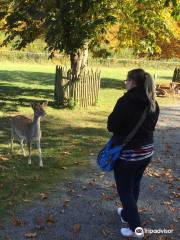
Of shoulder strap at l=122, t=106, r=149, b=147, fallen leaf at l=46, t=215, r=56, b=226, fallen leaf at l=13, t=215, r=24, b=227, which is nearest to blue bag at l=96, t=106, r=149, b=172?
shoulder strap at l=122, t=106, r=149, b=147

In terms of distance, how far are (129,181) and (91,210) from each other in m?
1.61

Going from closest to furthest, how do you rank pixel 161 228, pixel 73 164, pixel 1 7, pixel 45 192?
pixel 161 228, pixel 45 192, pixel 73 164, pixel 1 7

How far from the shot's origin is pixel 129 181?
607cm

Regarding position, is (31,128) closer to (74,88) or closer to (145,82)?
(145,82)

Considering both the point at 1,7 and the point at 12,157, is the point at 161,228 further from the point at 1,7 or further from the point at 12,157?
the point at 1,7

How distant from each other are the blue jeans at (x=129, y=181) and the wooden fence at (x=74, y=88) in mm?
12790

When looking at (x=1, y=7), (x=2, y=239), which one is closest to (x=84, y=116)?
(x=1, y=7)

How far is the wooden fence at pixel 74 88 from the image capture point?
754 inches

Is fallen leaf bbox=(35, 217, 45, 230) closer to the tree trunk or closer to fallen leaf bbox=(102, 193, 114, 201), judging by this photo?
fallen leaf bbox=(102, 193, 114, 201)

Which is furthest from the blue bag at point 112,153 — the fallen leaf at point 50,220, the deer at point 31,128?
the deer at point 31,128

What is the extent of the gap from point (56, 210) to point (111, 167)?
176cm

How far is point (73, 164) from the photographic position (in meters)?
10.3

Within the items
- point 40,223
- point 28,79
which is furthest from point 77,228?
point 28,79

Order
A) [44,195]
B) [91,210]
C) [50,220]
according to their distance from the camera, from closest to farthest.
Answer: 1. [50,220]
2. [91,210]
3. [44,195]
